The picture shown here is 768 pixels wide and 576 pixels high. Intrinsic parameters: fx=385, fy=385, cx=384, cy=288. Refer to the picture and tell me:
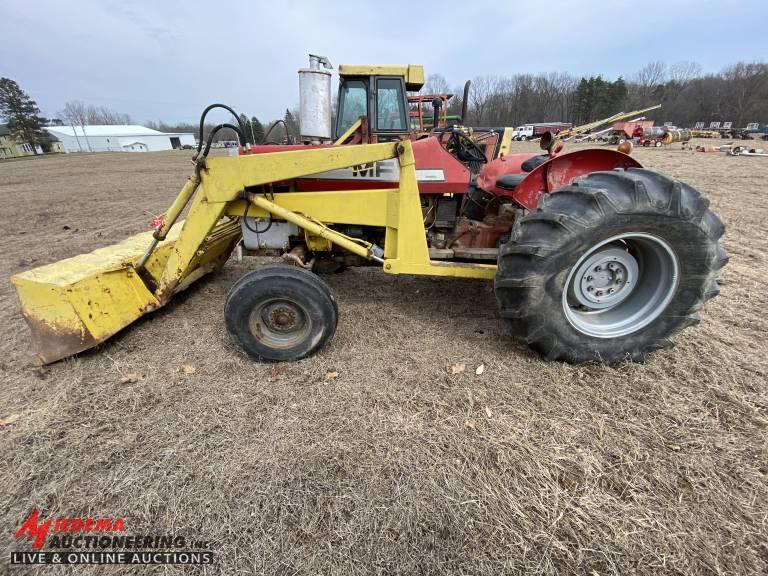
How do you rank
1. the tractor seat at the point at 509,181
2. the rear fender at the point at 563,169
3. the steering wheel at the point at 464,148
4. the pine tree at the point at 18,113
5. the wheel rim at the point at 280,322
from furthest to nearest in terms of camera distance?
the pine tree at the point at 18,113
the steering wheel at the point at 464,148
the tractor seat at the point at 509,181
the rear fender at the point at 563,169
the wheel rim at the point at 280,322

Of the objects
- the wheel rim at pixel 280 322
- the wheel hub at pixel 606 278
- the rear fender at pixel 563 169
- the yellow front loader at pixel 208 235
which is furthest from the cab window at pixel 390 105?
the wheel hub at pixel 606 278

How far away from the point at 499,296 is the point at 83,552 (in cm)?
262

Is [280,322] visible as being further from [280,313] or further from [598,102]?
[598,102]

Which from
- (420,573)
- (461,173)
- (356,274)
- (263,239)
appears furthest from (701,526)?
(356,274)

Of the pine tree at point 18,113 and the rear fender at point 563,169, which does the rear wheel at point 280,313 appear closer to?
the rear fender at point 563,169

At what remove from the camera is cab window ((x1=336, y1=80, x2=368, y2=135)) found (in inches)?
142

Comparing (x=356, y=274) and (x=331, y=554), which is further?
(x=356, y=274)

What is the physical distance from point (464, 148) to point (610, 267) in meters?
1.88

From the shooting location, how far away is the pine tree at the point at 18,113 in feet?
167

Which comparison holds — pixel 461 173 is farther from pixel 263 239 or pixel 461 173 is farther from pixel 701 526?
pixel 701 526

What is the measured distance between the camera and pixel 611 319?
2918 mm

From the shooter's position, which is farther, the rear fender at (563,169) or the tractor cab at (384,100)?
the tractor cab at (384,100)

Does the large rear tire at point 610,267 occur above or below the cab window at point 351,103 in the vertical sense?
below

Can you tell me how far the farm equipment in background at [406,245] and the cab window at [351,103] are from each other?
0.07ft
